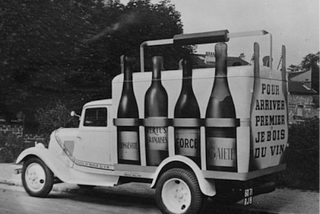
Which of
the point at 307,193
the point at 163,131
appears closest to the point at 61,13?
the point at 163,131

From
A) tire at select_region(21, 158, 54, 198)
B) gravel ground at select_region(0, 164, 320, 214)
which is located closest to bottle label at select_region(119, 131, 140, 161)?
gravel ground at select_region(0, 164, 320, 214)

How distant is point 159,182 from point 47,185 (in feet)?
7.83

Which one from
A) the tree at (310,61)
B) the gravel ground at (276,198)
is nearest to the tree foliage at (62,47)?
the gravel ground at (276,198)

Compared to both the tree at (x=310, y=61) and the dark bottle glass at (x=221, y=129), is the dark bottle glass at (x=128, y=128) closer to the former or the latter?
the dark bottle glass at (x=221, y=129)

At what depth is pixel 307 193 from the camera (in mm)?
7875

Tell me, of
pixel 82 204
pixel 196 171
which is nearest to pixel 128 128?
pixel 196 171

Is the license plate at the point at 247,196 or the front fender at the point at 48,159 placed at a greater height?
the front fender at the point at 48,159

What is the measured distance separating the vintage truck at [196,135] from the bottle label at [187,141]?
1cm

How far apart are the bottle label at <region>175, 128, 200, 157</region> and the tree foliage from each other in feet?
19.1

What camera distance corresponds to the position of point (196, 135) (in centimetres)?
608

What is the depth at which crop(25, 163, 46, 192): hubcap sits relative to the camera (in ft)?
25.3

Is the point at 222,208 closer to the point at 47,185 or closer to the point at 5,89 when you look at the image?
the point at 47,185

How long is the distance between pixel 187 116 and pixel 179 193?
111 centimetres

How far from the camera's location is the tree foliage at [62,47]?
12.2 m
